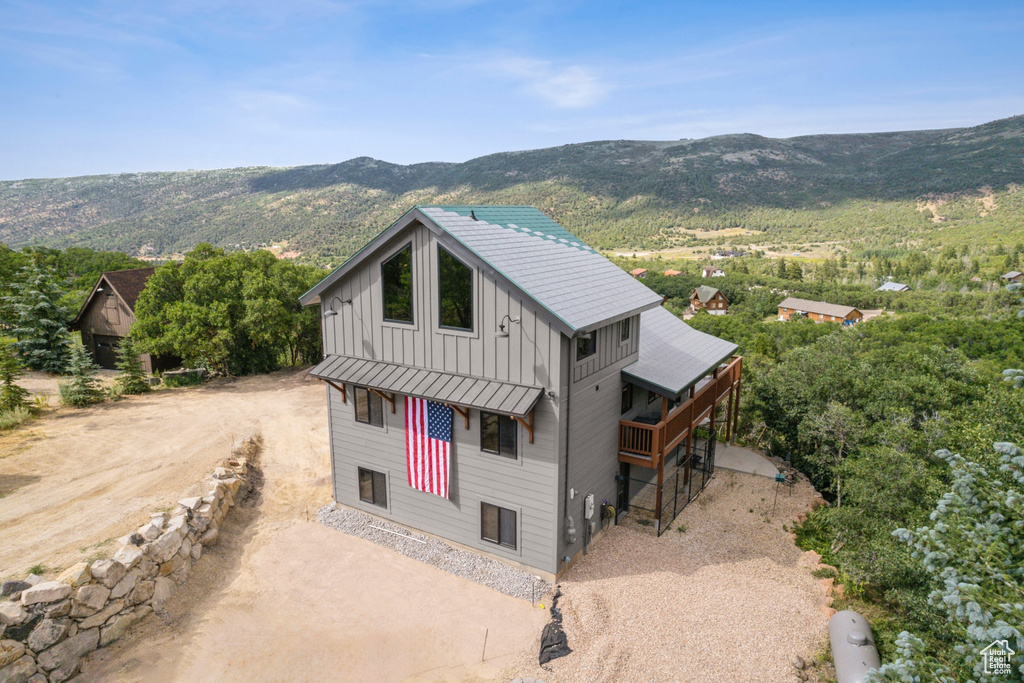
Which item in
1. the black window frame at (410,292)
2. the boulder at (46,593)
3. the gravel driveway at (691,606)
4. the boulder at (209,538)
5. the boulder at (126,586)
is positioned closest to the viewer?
the boulder at (46,593)

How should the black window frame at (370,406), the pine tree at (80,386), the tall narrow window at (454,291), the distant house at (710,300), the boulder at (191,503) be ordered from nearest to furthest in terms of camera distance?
the tall narrow window at (454,291) → the boulder at (191,503) → the black window frame at (370,406) → the pine tree at (80,386) → the distant house at (710,300)

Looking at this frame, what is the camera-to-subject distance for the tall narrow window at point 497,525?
13.2 meters

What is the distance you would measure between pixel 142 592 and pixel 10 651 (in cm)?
229

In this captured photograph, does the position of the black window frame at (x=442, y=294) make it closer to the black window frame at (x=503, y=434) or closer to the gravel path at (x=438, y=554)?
the black window frame at (x=503, y=434)

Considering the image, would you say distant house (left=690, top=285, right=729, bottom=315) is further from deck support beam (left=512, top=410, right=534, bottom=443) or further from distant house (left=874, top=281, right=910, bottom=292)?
deck support beam (left=512, top=410, right=534, bottom=443)

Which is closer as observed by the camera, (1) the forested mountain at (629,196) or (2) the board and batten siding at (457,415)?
(2) the board and batten siding at (457,415)

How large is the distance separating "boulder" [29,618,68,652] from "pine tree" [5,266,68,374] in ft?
85.8

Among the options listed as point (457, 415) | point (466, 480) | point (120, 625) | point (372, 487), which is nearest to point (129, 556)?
point (120, 625)

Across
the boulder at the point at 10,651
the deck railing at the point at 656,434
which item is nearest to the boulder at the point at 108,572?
the boulder at the point at 10,651

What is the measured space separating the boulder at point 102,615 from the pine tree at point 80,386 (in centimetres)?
1732

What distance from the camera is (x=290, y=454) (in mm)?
20344

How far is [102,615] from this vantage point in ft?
36.1

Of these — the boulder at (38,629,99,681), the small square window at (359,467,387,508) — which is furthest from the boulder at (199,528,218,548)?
the small square window at (359,467,387,508)

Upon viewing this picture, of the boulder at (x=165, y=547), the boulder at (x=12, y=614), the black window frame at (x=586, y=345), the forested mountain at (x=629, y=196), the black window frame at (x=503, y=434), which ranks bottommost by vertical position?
the boulder at (x=165, y=547)
